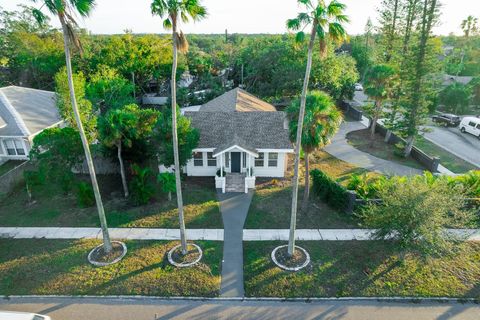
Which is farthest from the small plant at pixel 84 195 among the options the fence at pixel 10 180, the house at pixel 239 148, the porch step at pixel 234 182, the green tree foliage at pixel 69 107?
the porch step at pixel 234 182

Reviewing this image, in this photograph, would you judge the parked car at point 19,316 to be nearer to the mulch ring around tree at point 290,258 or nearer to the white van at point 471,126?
the mulch ring around tree at point 290,258

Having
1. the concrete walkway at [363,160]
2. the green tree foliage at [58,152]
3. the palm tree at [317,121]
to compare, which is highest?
the palm tree at [317,121]

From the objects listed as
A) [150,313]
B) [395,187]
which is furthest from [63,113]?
[395,187]

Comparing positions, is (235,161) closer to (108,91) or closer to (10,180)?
(10,180)

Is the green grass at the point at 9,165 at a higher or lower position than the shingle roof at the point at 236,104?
lower

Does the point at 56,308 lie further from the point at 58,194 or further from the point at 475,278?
the point at 475,278

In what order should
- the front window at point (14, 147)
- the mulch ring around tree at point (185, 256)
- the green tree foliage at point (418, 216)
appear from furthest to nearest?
the front window at point (14, 147) < the mulch ring around tree at point (185, 256) < the green tree foliage at point (418, 216)

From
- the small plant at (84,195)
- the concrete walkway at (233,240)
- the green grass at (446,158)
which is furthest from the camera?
the green grass at (446,158)
